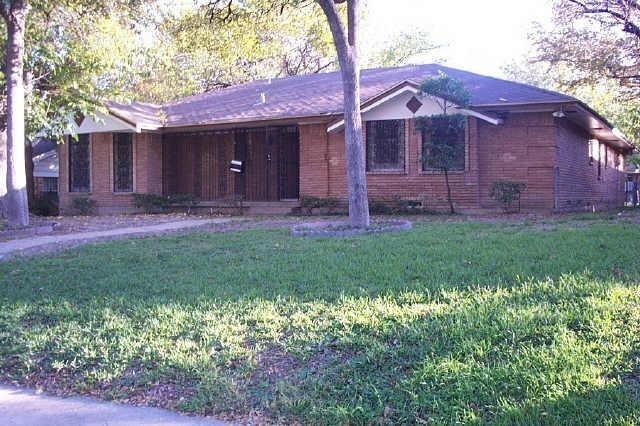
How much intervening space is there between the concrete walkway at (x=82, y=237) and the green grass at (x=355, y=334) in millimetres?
3354

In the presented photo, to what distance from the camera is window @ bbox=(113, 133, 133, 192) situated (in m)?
21.9

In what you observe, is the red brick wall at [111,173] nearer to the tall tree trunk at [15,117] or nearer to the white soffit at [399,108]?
the tall tree trunk at [15,117]

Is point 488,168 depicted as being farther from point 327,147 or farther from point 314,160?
point 314,160

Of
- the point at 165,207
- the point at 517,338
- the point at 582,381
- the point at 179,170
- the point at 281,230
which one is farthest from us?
the point at 179,170

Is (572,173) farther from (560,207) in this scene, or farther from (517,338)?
(517,338)

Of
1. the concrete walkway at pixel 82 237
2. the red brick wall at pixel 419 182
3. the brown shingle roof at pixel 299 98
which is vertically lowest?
the concrete walkway at pixel 82 237

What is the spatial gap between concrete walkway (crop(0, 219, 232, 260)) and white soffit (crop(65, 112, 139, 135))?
20.2ft

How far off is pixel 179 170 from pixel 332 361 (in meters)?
18.5

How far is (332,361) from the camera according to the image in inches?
189

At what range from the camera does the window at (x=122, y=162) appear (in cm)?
2189

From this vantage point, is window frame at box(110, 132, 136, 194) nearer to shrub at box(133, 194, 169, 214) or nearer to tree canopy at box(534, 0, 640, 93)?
shrub at box(133, 194, 169, 214)

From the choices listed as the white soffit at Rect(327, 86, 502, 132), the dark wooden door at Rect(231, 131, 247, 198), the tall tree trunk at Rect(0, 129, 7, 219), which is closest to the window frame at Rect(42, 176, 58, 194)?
the dark wooden door at Rect(231, 131, 247, 198)

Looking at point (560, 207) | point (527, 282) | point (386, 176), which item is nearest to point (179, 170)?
point (386, 176)

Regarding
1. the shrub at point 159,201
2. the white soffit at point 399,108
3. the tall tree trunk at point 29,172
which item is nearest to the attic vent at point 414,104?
the white soffit at point 399,108
